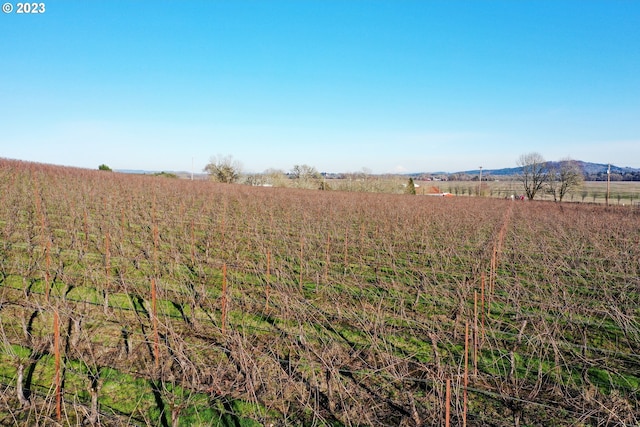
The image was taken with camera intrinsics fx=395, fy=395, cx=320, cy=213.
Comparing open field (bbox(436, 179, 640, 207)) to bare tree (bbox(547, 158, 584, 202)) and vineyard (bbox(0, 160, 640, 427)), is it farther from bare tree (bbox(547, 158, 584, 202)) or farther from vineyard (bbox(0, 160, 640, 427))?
vineyard (bbox(0, 160, 640, 427))

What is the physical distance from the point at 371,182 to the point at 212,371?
45.7 metres

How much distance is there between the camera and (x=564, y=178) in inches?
1905

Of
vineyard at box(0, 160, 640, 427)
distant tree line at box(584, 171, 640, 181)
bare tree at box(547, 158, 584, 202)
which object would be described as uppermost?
distant tree line at box(584, 171, 640, 181)

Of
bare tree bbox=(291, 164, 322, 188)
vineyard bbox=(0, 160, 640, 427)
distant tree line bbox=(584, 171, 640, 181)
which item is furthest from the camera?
distant tree line bbox=(584, 171, 640, 181)

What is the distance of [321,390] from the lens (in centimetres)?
369

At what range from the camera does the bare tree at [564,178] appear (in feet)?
156

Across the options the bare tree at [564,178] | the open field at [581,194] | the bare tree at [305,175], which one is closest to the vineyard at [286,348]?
the open field at [581,194]

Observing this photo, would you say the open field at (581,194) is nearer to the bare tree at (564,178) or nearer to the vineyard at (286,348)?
the bare tree at (564,178)

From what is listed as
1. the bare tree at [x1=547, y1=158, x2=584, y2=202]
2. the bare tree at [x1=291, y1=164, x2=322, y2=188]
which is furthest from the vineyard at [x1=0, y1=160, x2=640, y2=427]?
the bare tree at [x1=547, y1=158, x2=584, y2=202]

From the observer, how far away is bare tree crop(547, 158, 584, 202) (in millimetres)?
47578

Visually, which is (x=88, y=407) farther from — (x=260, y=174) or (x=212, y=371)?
(x=260, y=174)

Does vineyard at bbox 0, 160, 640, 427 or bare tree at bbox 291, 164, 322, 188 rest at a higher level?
bare tree at bbox 291, 164, 322, 188

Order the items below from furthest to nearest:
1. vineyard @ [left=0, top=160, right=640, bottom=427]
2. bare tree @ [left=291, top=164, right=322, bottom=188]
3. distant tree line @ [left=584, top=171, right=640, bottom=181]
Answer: distant tree line @ [left=584, top=171, right=640, bottom=181] → bare tree @ [left=291, top=164, right=322, bottom=188] → vineyard @ [left=0, top=160, right=640, bottom=427]

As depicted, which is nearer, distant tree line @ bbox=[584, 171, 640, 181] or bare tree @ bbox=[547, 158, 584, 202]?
bare tree @ bbox=[547, 158, 584, 202]
